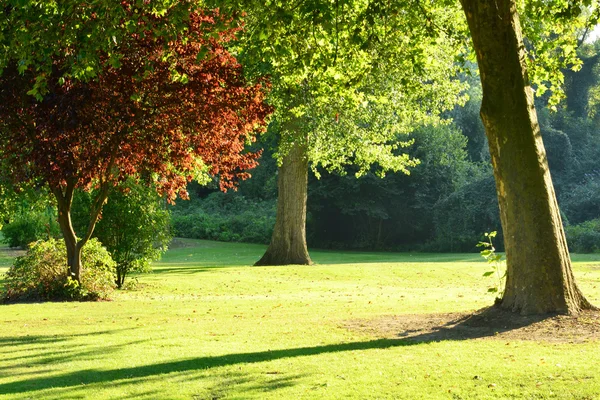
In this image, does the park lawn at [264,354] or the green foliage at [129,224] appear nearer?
the park lawn at [264,354]

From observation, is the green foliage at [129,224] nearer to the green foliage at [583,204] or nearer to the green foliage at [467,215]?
the green foliage at [467,215]

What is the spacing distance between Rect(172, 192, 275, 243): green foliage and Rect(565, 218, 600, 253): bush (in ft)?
55.6

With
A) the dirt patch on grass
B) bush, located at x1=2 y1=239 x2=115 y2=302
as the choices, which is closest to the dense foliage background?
bush, located at x1=2 y1=239 x2=115 y2=302

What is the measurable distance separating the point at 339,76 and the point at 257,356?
7.36 m

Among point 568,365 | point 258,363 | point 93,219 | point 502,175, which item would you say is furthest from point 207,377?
point 93,219

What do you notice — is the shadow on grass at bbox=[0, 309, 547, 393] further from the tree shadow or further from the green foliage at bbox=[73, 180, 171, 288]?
the green foliage at bbox=[73, 180, 171, 288]

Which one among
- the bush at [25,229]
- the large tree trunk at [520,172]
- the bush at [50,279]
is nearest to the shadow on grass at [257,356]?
the large tree trunk at [520,172]

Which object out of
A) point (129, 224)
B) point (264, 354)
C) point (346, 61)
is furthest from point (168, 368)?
point (129, 224)

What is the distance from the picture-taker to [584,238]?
39.9 metres

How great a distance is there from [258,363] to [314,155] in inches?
677

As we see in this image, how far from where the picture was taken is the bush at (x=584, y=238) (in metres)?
39.6

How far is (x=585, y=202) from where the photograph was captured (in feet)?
149

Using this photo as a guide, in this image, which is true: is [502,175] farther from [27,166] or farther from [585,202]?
[585,202]

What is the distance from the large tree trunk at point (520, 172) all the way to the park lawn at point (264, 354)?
130 cm
